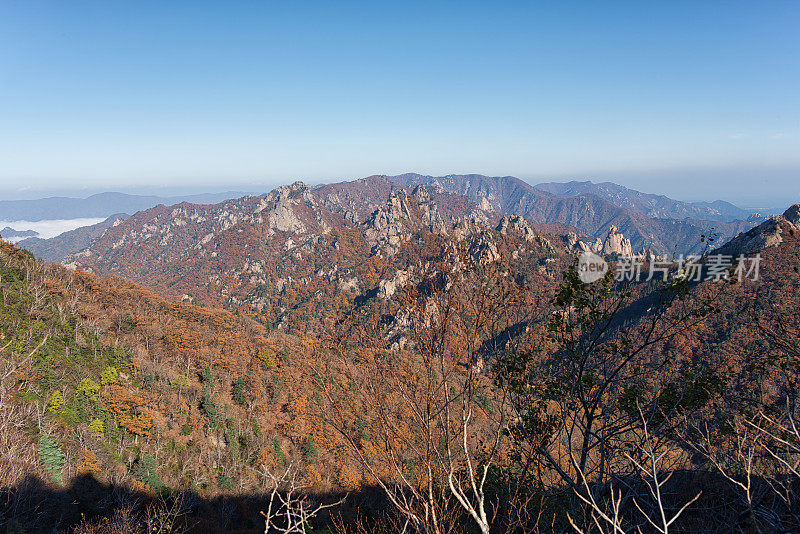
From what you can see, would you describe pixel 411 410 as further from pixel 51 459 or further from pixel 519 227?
pixel 519 227

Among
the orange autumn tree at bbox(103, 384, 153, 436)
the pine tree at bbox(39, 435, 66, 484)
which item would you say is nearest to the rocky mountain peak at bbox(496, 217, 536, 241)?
the orange autumn tree at bbox(103, 384, 153, 436)

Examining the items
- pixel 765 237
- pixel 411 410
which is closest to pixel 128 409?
pixel 411 410

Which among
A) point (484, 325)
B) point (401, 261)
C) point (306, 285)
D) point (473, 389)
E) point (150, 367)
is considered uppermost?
point (484, 325)

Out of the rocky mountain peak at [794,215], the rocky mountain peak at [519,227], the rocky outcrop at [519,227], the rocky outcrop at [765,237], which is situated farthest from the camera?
the rocky mountain peak at [519,227]

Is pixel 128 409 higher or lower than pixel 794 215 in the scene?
lower

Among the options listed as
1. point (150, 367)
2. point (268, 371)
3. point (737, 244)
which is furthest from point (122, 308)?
point (737, 244)

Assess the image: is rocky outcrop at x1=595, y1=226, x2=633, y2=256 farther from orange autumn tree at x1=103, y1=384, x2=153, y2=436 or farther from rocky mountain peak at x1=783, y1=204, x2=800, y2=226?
orange autumn tree at x1=103, y1=384, x2=153, y2=436

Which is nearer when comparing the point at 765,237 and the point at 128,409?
the point at 128,409

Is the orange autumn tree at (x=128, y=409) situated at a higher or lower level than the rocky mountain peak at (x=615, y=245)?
higher

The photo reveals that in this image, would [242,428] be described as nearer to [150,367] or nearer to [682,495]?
[150,367]

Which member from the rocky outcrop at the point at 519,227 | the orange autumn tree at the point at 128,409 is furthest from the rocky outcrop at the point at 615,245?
the orange autumn tree at the point at 128,409

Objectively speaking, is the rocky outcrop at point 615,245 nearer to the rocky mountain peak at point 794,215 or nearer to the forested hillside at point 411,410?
the rocky mountain peak at point 794,215
